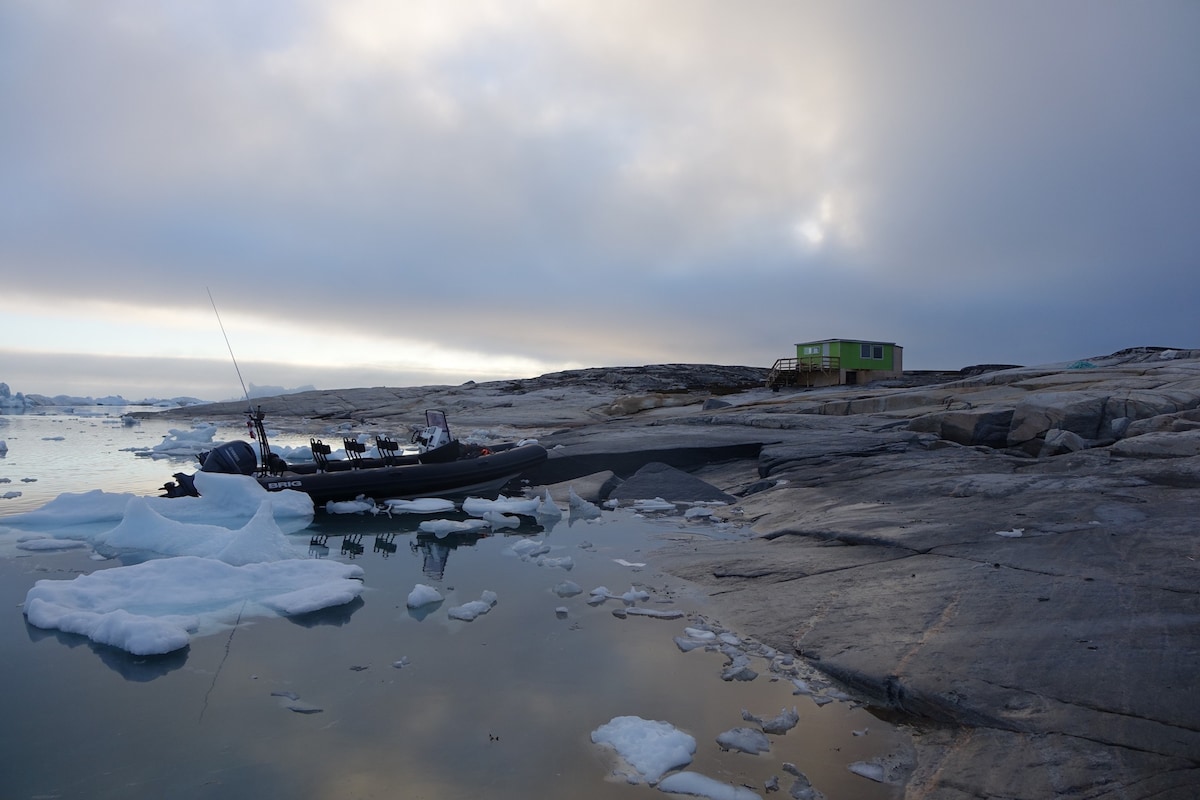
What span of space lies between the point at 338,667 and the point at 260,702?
592 millimetres

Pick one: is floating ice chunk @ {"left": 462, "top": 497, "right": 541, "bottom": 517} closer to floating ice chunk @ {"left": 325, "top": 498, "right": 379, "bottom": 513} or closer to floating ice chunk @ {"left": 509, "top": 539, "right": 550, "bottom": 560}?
floating ice chunk @ {"left": 325, "top": 498, "right": 379, "bottom": 513}

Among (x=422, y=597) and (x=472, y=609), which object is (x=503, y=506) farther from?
(x=472, y=609)

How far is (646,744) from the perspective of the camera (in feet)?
12.7

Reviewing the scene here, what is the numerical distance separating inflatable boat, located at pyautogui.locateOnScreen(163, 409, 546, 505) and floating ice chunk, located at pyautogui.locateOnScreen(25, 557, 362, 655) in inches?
184

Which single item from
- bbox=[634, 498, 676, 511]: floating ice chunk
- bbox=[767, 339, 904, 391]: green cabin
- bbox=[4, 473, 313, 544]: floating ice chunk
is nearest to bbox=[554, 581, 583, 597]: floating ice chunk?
bbox=[634, 498, 676, 511]: floating ice chunk

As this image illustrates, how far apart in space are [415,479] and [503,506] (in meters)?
2.10

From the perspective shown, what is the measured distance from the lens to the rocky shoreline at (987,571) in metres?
3.46

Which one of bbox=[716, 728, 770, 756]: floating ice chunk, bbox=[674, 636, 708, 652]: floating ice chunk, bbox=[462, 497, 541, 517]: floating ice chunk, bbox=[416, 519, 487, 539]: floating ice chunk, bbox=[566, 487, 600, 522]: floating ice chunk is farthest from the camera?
bbox=[462, 497, 541, 517]: floating ice chunk

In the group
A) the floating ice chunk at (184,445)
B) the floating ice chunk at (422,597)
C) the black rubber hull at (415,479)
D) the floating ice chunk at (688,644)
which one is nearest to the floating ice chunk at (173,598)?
the floating ice chunk at (422,597)

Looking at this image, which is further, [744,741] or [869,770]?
[744,741]

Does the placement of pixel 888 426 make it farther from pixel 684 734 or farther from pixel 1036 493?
pixel 684 734

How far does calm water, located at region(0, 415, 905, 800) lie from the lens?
3.62 m

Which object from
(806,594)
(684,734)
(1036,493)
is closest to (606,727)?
(684,734)

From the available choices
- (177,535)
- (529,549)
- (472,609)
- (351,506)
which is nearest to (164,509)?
(177,535)
